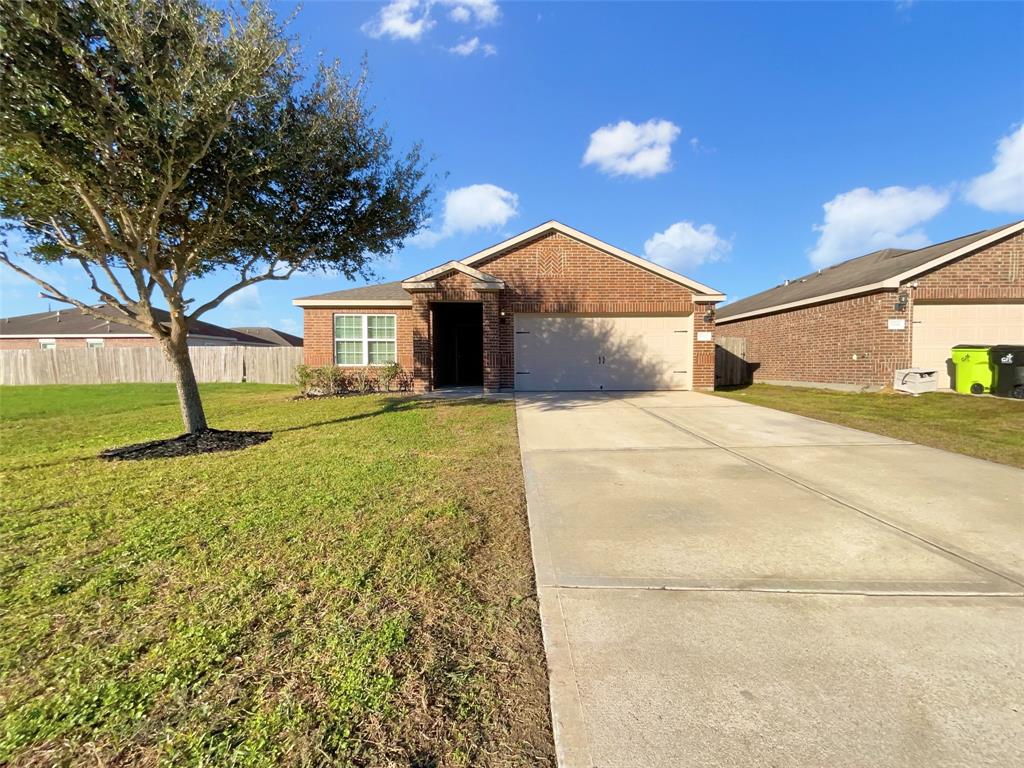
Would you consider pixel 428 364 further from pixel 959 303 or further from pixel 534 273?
pixel 959 303

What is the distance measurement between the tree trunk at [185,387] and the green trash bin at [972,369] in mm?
16707

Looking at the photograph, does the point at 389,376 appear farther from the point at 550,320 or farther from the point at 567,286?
the point at 567,286

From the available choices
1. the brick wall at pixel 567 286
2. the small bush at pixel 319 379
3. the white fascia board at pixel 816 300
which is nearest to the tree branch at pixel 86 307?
the small bush at pixel 319 379

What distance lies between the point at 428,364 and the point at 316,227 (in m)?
5.91

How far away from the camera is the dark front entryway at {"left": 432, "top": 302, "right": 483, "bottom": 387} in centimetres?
1614

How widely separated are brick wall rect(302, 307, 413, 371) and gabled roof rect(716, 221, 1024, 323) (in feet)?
42.5

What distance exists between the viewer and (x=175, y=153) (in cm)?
562

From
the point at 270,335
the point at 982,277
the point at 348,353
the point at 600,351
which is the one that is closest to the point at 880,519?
the point at 600,351

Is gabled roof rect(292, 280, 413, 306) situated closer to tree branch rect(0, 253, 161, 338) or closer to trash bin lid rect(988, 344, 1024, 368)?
tree branch rect(0, 253, 161, 338)

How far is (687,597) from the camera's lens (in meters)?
2.48

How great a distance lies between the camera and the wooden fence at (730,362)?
1675 cm

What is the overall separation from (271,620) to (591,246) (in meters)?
12.5

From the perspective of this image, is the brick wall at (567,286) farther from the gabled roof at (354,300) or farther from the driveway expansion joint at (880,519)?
the driveway expansion joint at (880,519)

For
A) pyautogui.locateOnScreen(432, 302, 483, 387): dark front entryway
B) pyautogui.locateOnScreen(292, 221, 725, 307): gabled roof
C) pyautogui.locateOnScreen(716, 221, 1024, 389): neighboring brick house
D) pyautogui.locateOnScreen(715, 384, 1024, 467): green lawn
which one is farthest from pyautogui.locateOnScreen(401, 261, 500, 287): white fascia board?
pyautogui.locateOnScreen(716, 221, 1024, 389): neighboring brick house
